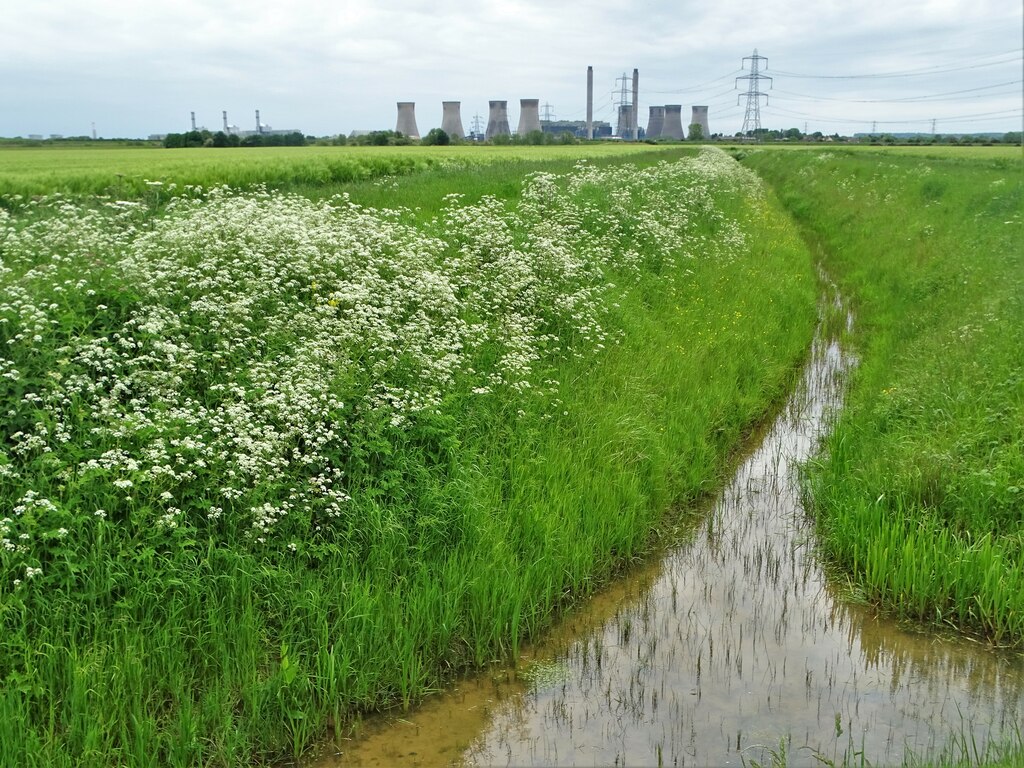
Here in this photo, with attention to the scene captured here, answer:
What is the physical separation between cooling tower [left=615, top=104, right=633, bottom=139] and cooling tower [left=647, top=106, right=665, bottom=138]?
4.44m

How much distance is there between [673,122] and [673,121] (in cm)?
51

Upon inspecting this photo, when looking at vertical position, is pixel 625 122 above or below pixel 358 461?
above

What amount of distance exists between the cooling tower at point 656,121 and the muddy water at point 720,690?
135 m

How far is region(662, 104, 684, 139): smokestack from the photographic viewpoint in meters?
128

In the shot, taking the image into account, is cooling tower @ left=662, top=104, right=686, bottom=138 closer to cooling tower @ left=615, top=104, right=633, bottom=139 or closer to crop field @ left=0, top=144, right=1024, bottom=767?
cooling tower @ left=615, top=104, right=633, bottom=139

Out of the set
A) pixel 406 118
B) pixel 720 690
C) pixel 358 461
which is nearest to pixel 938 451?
pixel 720 690

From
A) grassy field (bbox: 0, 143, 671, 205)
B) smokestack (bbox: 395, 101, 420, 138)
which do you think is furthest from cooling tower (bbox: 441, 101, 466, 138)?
grassy field (bbox: 0, 143, 671, 205)

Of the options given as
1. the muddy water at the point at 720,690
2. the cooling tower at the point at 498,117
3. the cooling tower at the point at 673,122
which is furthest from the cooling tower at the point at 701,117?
the muddy water at the point at 720,690

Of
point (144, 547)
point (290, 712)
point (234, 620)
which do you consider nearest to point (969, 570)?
point (290, 712)

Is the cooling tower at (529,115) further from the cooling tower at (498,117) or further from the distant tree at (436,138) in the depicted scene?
the distant tree at (436,138)

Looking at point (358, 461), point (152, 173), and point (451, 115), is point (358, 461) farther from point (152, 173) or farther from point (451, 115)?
point (451, 115)

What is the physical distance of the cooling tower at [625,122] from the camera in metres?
132

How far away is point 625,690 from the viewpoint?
485cm

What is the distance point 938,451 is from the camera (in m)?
6.80
